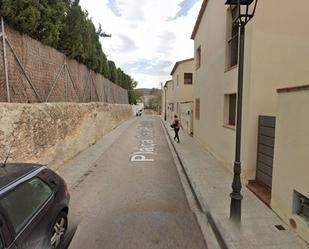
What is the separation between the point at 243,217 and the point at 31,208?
142 inches

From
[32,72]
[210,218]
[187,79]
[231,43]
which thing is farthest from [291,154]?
[187,79]

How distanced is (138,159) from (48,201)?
6823 mm

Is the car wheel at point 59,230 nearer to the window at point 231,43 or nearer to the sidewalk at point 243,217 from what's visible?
the sidewalk at point 243,217

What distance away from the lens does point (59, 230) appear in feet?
12.8

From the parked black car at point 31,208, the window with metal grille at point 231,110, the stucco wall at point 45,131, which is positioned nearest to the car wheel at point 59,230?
the parked black car at point 31,208

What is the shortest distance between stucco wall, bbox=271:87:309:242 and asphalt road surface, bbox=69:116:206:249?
Result: 1.60m

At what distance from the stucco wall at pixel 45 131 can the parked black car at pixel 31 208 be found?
85.8 inches

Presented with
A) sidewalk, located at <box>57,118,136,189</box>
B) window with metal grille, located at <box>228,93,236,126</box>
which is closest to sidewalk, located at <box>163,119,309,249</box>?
window with metal grille, located at <box>228,93,236,126</box>

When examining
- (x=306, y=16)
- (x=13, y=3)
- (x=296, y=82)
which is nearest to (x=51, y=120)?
(x=13, y=3)

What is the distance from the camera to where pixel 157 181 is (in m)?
7.51

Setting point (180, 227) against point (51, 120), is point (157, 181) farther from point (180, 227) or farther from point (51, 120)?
point (51, 120)

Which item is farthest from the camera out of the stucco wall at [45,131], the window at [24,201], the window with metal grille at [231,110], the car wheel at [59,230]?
the window with metal grille at [231,110]

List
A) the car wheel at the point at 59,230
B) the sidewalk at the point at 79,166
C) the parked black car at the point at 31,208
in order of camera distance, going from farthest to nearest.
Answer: the sidewalk at the point at 79,166 → the car wheel at the point at 59,230 → the parked black car at the point at 31,208

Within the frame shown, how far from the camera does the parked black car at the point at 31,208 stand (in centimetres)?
273
